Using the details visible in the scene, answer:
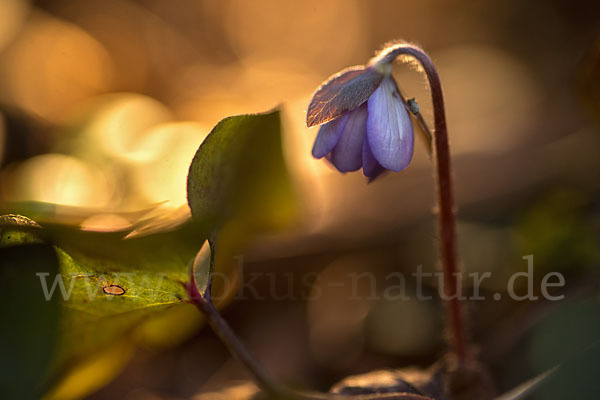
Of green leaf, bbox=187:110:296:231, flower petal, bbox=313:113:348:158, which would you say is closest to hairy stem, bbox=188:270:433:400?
green leaf, bbox=187:110:296:231

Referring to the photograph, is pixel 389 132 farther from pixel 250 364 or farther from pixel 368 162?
pixel 250 364

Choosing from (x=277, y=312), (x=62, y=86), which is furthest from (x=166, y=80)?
(x=277, y=312)

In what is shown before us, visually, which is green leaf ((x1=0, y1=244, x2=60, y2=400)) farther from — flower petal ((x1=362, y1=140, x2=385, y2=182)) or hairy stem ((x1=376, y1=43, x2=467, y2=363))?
hairy stem ((x1=376, y1=43, x2=467, y2=363))

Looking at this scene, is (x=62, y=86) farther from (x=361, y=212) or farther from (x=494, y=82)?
(x=494, y=82)

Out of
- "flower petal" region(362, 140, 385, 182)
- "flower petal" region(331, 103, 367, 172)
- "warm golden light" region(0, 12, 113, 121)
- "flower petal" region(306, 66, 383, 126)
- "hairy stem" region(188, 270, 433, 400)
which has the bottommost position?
"hairy stem" region(188, 270, 433, 400)

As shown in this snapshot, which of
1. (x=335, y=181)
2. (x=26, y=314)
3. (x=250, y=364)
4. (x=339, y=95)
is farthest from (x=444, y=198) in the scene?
(x=335, y=181)

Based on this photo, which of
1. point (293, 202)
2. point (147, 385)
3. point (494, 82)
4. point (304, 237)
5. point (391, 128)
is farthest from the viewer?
point (494, 82)

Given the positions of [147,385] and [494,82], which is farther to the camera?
[494,82]
